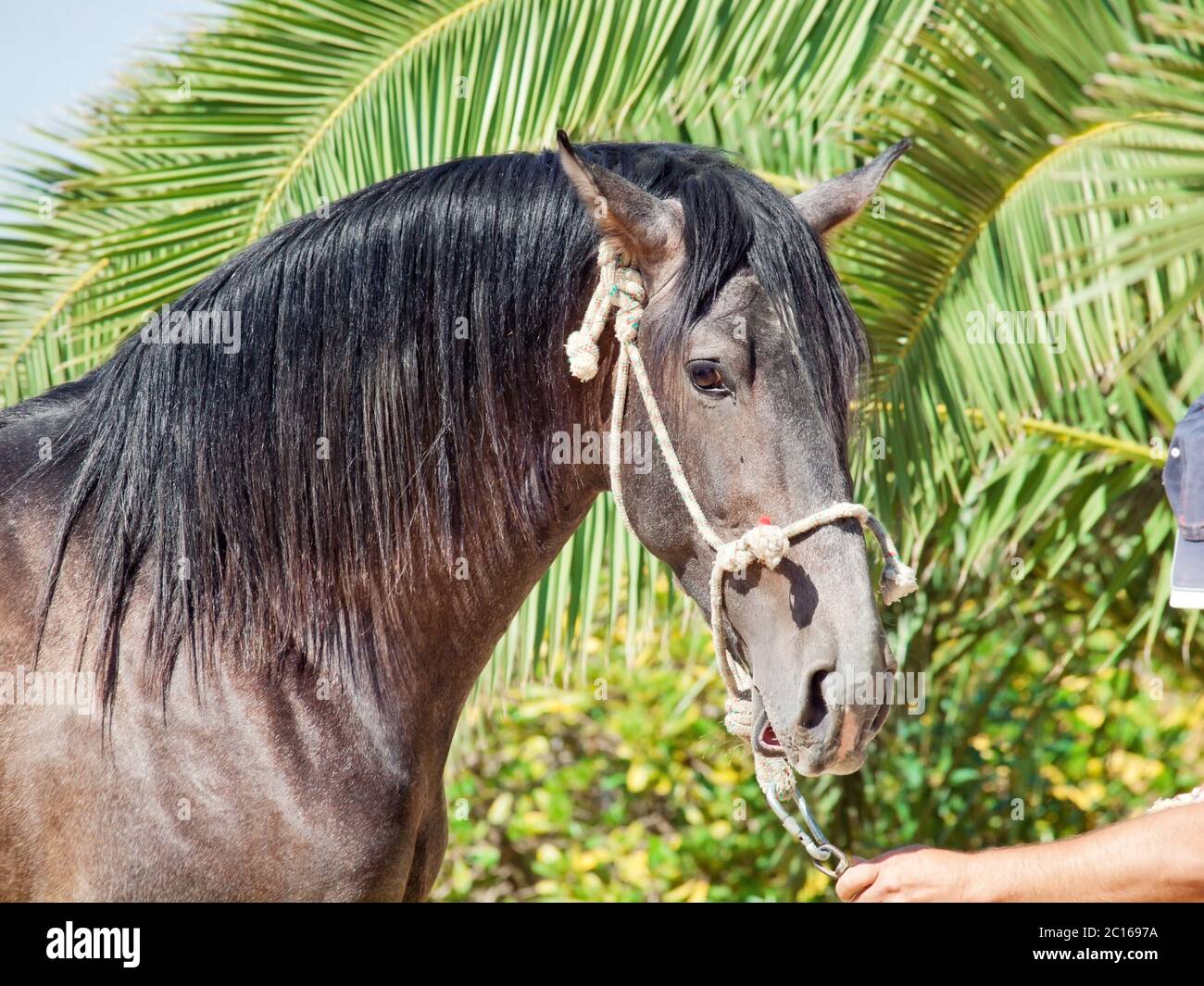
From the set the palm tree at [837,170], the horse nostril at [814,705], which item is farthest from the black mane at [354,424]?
the palm tree at [837,170]

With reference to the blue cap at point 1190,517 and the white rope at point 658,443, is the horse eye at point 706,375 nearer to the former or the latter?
the white rope at point 658,443

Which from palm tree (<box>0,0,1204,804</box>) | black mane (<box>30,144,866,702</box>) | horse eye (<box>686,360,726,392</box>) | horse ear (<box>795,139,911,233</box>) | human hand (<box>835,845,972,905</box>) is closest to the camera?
human hand (<box>835,845,972,905</box>)

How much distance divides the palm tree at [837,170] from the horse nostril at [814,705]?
5.69 ft

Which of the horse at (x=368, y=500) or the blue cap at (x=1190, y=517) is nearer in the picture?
the blue cap at (x=1190, y=517)

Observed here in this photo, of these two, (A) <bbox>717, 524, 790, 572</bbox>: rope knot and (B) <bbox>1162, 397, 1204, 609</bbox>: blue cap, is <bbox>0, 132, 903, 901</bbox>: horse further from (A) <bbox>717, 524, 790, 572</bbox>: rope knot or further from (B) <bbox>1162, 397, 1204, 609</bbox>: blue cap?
(B) <bbox>1162, 397, 1204, 609</bbox>: blue cap

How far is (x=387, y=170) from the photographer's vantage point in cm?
Result: 399

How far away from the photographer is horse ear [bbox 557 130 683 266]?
73.4 inches

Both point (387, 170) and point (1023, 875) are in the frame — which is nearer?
point (1023, 875)

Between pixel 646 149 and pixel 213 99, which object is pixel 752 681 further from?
pixel 213 99

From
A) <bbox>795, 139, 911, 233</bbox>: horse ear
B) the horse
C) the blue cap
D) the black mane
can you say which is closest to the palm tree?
<bbox>795, 139, 911, 233</bbox>: horse ear

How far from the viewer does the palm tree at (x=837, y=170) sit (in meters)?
3.37

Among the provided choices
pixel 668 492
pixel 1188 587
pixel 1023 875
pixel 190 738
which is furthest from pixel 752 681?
pixel 190 738

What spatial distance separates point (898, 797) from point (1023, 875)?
3.75 metres

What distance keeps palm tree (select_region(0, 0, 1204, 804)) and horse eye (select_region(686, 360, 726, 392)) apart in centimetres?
161
